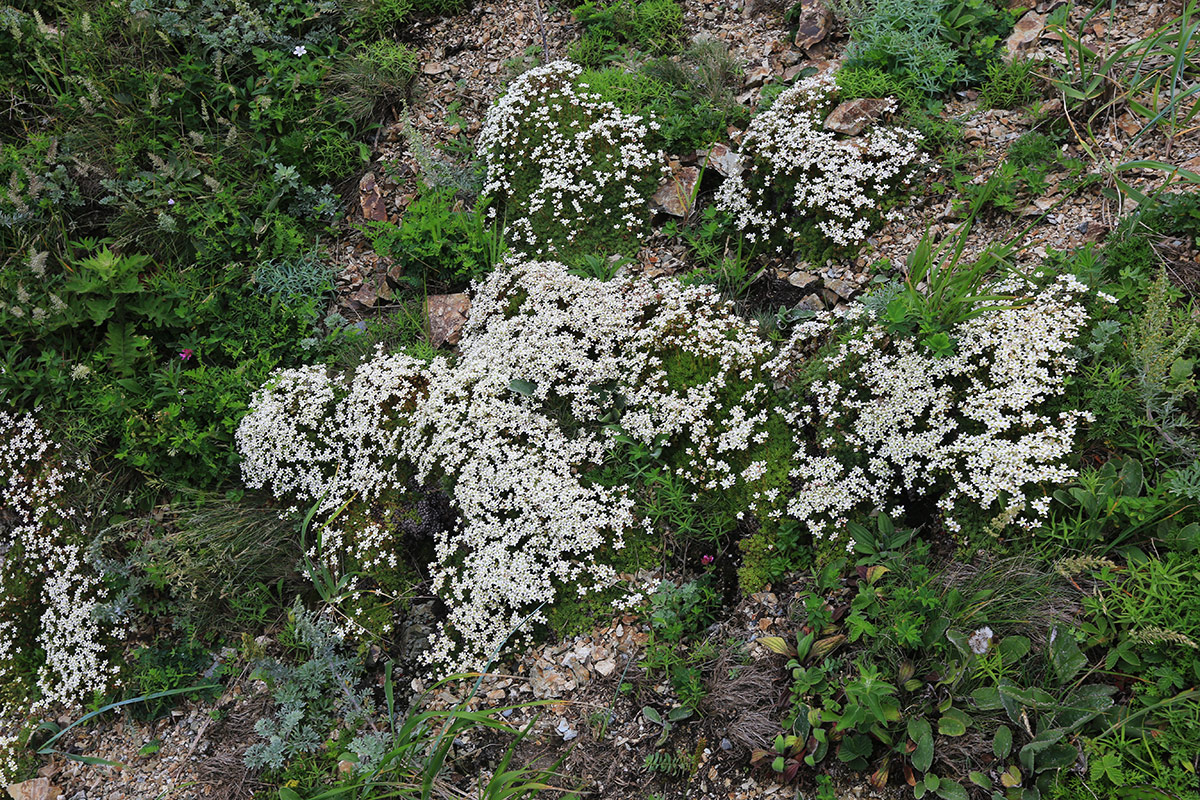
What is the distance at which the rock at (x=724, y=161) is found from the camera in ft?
18.5

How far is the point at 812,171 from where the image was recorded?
523cm

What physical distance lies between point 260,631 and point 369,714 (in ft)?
4.62

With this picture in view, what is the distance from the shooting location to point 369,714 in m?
4.41

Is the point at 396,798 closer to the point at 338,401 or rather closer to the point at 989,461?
the point at 338,401

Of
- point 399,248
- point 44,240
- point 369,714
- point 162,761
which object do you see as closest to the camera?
point 369,714

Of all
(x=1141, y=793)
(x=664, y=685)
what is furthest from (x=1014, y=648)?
(x=664, y=685)

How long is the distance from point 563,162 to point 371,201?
1.93 metres

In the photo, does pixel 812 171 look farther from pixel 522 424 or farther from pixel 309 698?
pixel 309 698

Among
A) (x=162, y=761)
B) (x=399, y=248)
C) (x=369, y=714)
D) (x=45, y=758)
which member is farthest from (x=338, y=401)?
(x=45, y=758)

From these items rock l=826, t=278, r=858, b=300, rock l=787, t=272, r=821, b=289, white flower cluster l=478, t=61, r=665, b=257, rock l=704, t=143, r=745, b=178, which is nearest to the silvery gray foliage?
white flower cluster l=478, t=61, r=665, b=257

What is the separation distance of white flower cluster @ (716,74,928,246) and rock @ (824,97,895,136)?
0.21ft

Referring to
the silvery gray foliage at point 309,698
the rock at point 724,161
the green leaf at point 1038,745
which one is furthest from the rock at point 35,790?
the rock at point 724,161

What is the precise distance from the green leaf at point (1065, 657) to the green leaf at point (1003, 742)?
0.37 metres

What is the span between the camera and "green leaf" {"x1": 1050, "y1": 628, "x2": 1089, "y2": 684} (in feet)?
10.5
